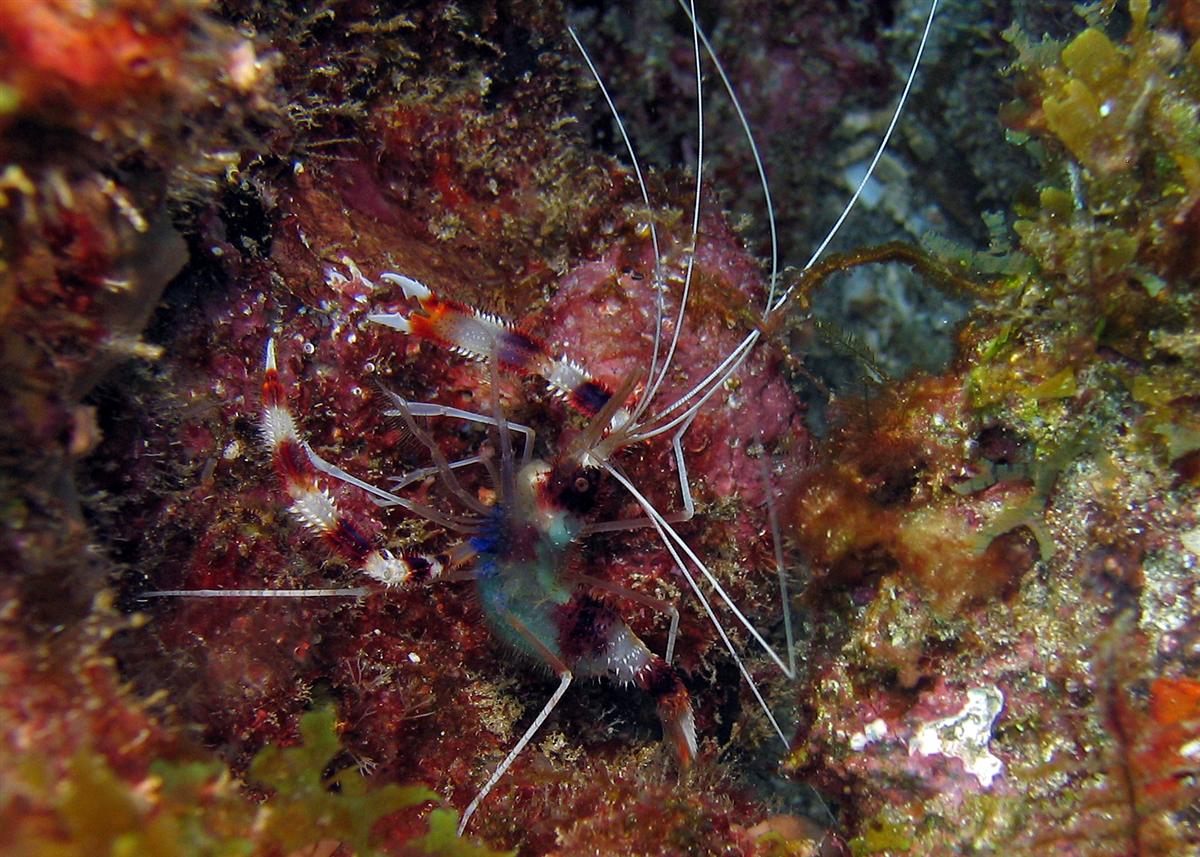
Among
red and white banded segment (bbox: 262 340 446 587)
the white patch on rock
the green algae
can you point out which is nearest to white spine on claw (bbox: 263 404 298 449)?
red and white banded segment (bbox: 262 340 446 587)

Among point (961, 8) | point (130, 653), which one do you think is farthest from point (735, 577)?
point (961, 8)

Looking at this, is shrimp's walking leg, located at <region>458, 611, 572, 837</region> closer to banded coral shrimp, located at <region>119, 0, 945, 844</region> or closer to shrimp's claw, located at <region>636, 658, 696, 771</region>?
banded coral shrimp, located at <region>119, 0, 945, 844</region>

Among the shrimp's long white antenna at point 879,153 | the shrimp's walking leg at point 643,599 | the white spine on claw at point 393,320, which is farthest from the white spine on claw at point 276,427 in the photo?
the shrimp's long white antenna at point 879,153

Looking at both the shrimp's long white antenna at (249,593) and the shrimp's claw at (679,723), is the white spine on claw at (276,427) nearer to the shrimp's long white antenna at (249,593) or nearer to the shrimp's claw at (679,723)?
the shrimp's long white antenna at (249,593)

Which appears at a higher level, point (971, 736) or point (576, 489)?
point (576, 489)

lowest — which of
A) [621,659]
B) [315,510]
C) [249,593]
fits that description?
[249,593]

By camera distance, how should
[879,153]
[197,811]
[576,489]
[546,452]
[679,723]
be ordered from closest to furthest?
[197,811] < [576,489] < [879,153] < [679,723] < [546,452]

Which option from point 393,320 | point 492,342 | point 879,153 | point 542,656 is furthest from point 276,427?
point 879,153

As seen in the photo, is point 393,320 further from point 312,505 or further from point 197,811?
point 197,811
